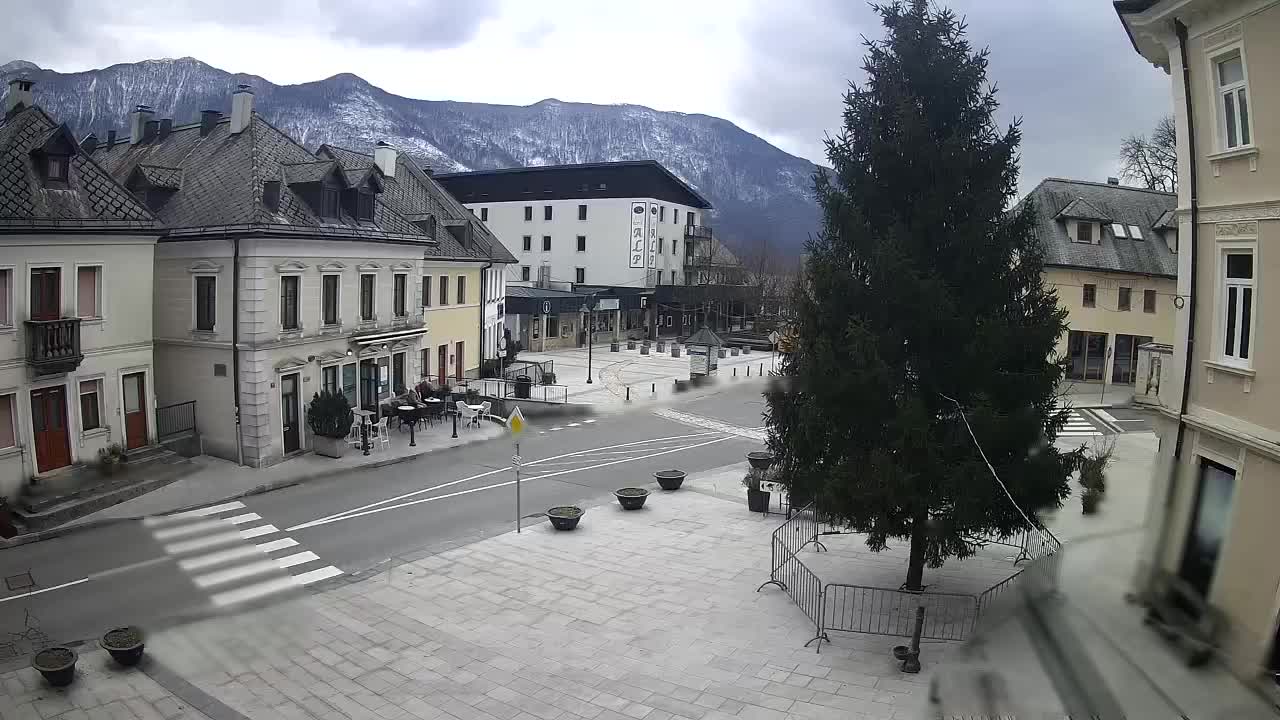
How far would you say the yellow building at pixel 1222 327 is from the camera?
571cm

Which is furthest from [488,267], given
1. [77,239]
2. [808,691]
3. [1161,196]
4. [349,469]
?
[808,691]

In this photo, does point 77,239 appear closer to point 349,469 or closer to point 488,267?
point 349,469

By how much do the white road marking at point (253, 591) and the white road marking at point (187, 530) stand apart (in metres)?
3.72

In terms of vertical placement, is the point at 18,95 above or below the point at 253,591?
above

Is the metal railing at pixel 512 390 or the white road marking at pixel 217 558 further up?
the metal railing at pixel 512 390

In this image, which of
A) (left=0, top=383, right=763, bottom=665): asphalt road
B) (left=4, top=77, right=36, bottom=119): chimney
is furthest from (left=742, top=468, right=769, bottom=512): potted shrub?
(left=4, top=77, right=36, bottom=119): chimney

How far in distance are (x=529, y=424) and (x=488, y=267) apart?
41.0ft

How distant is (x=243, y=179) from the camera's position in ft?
80.0

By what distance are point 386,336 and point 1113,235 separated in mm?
31334

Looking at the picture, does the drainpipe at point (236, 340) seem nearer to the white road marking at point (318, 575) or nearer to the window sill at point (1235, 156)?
the white road marking at point (318, 575)

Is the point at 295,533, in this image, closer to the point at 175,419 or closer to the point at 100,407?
the point at 100,407

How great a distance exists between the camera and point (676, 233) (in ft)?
228

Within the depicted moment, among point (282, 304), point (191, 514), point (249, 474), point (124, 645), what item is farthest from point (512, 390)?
point (124, 645)

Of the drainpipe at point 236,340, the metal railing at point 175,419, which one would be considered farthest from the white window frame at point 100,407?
the drainpipe at point 236,340
